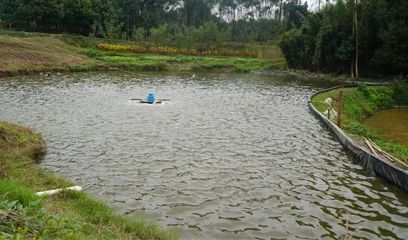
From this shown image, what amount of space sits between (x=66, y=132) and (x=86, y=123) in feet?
7.28

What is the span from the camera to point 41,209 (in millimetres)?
6305

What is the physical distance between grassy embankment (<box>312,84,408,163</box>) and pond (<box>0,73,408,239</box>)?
1.36 m

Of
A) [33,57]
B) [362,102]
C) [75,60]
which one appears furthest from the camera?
[75,60]

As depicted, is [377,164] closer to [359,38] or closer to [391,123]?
[391,123]

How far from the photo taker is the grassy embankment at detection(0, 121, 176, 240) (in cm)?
568

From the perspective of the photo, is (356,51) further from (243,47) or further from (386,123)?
(243,47)

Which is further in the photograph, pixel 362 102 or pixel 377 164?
pixel 362 102

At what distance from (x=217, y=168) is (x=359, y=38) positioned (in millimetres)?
37307

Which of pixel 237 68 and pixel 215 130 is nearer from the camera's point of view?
pixel 215 130

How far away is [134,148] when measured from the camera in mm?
16484

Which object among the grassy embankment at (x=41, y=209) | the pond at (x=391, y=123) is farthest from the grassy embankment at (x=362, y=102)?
the grassy embankment at (x=41, y=209)

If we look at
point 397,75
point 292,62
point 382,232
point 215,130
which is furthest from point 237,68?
point 382,232

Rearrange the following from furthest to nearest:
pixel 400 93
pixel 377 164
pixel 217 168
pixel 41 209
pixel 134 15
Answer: pixel 134 15 < pixel 400 93 < pixel 217 168 < pixel 377 164 < pixel 41 209

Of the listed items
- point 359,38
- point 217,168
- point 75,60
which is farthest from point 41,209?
point 75,60
